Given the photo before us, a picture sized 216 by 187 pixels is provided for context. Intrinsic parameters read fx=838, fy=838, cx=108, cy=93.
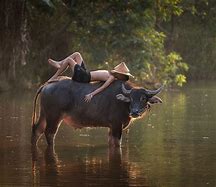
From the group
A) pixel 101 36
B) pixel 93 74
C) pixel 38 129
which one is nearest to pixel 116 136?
pixel 93 74

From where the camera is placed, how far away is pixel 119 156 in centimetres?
1337

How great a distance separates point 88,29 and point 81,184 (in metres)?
24.0

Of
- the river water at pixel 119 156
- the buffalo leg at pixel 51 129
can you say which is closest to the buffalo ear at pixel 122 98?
the river water at pixel 119 156

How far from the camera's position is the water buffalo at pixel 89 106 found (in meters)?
14.2

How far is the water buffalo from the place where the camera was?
14164 mm

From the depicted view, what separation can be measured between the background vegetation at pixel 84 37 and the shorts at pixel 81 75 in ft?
53.1

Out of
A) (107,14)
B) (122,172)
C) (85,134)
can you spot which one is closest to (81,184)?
(122,172)

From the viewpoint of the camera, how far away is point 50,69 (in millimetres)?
34500

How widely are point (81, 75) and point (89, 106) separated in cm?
69

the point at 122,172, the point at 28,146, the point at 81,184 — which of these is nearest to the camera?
the point at 81,184

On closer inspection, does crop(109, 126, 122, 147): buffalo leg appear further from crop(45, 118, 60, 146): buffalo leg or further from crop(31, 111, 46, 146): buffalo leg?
crop(31, 111, 46, 146): buffalo leg

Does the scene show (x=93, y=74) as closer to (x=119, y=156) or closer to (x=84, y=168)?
(x=119, y=156)

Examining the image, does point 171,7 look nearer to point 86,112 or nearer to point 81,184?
point 86,112

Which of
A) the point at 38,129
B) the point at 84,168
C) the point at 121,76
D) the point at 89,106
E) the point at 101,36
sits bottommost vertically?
the point at 84,168
